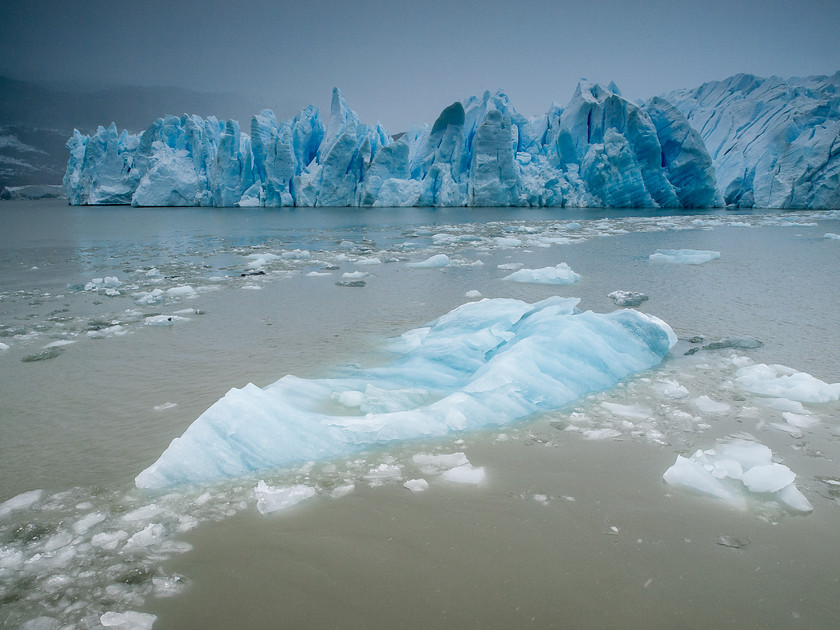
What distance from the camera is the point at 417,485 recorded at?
7.68 ft

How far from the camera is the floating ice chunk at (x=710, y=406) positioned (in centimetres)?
311

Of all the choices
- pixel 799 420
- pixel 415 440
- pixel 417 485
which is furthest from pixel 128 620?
pixel 799 420

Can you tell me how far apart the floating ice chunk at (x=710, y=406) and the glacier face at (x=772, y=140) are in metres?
33.4

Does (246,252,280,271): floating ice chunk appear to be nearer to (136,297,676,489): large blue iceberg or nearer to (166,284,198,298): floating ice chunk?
(166,284,198,298): floating ice chunk

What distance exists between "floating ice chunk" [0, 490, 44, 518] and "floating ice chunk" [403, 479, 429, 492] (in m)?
1.63

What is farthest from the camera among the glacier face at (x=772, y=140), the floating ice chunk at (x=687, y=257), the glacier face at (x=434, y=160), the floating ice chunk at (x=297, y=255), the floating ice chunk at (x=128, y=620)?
the glacier face at (x=434, y=160)

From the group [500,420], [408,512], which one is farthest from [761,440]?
[408,512]

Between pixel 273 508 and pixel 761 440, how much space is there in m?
2.53

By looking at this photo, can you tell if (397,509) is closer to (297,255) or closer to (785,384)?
(785,384)

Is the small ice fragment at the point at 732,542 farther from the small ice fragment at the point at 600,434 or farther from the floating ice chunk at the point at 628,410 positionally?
the floating ice chunk at the point at 628,410

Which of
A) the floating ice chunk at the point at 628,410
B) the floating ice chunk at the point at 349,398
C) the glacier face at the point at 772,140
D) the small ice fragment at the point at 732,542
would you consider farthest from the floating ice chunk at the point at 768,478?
the glacier face at the point at 772,140

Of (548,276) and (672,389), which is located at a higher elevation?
(548,276)

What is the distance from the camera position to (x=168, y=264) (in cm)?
1085

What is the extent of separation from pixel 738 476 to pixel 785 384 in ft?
4.63
